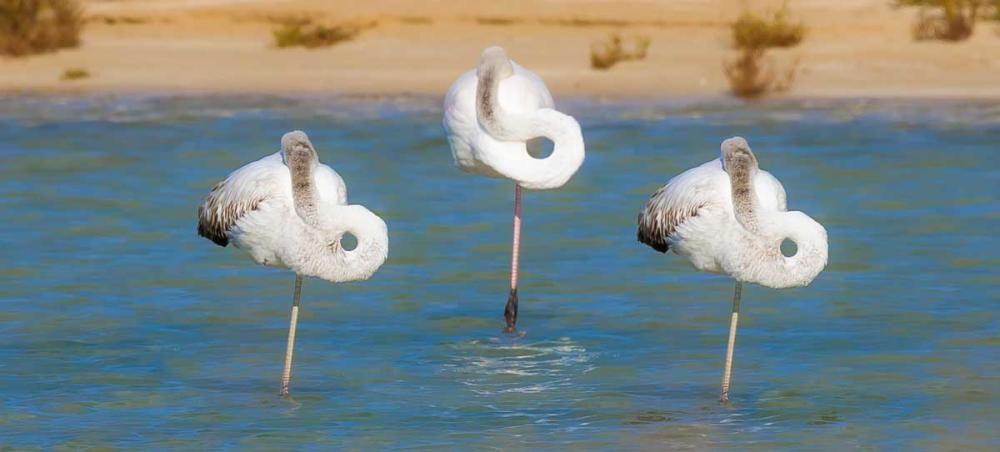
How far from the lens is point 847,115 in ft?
67.1

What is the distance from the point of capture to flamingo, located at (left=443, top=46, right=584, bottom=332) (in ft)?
34.1

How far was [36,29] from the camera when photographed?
82.7 ft

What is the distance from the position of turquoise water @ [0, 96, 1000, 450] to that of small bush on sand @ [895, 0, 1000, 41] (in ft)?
15.2

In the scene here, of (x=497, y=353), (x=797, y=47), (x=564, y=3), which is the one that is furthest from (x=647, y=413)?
(x=564, y=3)

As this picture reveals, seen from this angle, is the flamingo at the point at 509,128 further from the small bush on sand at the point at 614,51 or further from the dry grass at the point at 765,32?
the dry grass at the point at 765,32

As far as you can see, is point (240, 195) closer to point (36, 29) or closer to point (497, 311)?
point (497, 311)

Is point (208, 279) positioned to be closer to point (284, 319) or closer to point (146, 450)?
point (284, 319)

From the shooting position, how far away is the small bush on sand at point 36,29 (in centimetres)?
2497

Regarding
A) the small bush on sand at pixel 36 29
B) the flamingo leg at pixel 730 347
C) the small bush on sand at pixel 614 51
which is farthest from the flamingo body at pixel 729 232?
the small bush on sand at pixel 36 29

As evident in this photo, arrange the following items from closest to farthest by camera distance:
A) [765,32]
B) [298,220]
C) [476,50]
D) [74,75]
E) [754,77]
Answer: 1. [298,220]
2. [754,77]
3. [74,75]
4. [765,32]
5. [476,50]

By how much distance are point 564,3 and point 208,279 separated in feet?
49.4

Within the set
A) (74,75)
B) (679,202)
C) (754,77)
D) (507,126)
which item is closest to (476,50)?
(754,77)

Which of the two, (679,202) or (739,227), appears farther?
(679,202)

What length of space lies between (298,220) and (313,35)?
16.4 metres
